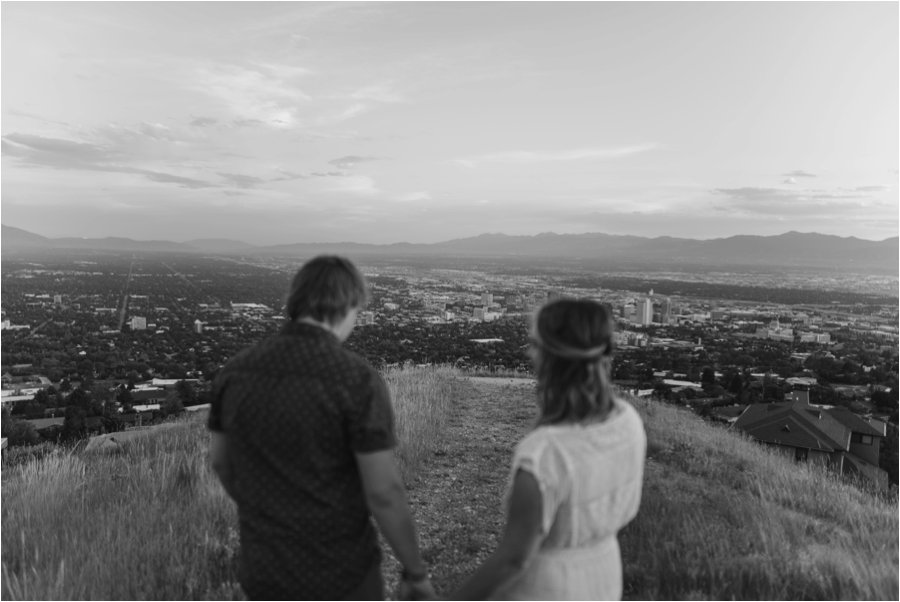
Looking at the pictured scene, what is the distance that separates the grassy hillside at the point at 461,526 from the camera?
3303 mm

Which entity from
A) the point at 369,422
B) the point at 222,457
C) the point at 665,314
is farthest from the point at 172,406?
the point at 665,314

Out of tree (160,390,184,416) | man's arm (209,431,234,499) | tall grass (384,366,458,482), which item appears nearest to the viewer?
man's arm (209,431,234,499)

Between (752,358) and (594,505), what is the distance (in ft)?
67.8

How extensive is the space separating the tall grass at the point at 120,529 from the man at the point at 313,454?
5.43ft

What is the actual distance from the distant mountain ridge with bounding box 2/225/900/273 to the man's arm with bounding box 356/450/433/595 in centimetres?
10361

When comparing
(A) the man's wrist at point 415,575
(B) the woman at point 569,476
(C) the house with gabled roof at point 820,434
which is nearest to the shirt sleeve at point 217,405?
(A) the man's wrist at point 415,575

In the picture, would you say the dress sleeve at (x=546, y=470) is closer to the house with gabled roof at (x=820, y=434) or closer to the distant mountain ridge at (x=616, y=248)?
the house with gabled roof at (x=820, y=434)

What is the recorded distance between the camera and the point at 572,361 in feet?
5.68

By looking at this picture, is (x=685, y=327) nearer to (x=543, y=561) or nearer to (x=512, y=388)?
(x=512, y=388)

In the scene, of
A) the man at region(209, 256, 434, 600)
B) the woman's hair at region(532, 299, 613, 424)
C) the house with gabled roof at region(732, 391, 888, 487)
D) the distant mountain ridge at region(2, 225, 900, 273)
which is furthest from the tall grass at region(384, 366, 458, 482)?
the distant mountain ridge at region(2, 225, 900, 273)

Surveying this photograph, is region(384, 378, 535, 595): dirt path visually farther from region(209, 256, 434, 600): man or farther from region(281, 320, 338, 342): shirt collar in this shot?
region(281, 320, 338, 342): shirt collar

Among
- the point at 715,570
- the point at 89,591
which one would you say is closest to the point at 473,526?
the point at 715,570

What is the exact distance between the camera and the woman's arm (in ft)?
5.26

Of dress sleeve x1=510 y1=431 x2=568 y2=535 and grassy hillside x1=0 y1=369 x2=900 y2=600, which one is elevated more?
dress sleeve x1=510 y1=431 x2=568 y2=535
